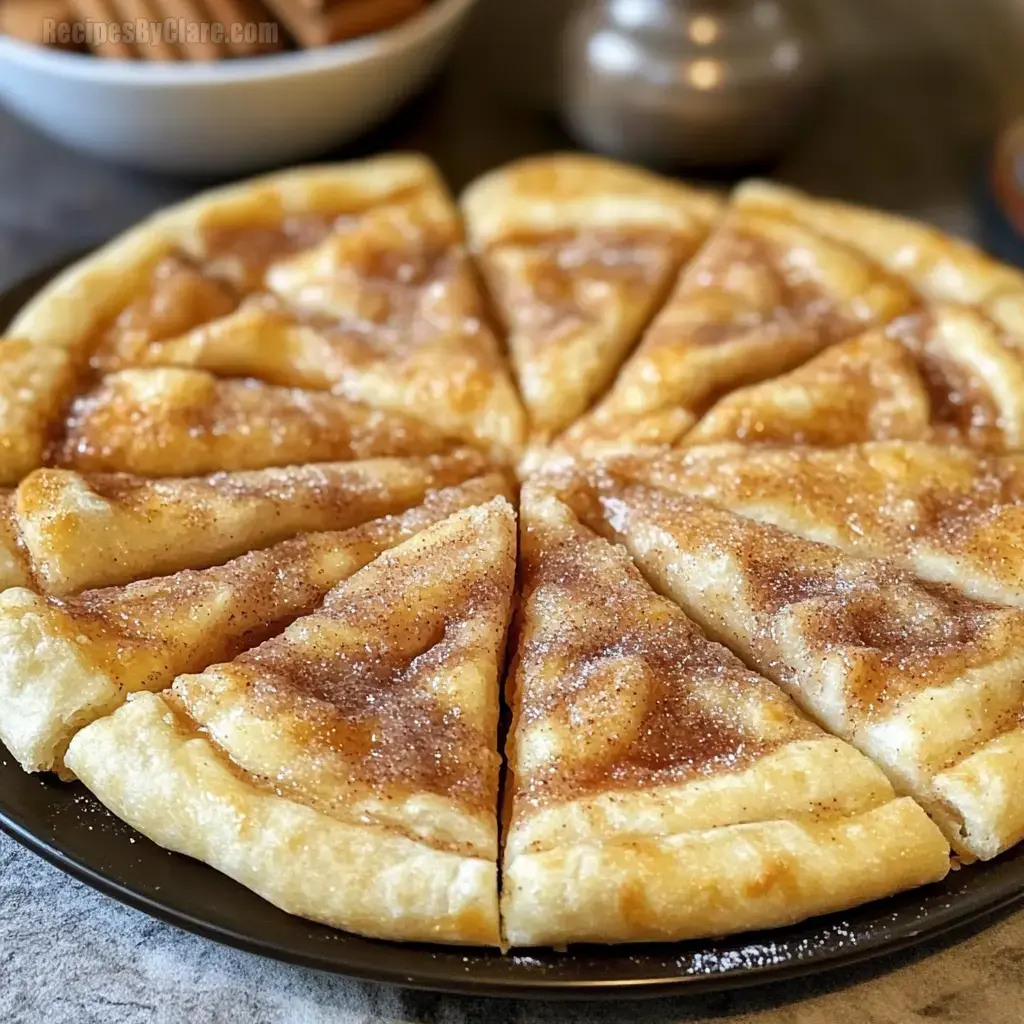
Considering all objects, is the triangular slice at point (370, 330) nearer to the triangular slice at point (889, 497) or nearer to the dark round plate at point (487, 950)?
the triangular slice at point (889, 497)

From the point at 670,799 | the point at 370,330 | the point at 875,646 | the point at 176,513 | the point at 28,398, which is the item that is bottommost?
the point at 875,646

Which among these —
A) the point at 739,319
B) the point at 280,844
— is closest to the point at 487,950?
the point at 280,844

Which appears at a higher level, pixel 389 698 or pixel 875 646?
pixel 389 698

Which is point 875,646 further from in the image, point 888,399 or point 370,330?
point 370,330

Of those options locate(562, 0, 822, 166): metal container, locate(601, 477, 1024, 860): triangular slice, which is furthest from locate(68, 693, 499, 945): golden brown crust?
locate(562, 0, 822, 166): metal container

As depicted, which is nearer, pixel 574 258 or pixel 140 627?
pixel 140 627

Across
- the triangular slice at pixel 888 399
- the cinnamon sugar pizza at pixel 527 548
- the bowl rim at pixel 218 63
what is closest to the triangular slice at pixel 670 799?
the cinnamon sugar pizza at pixel 527 548
